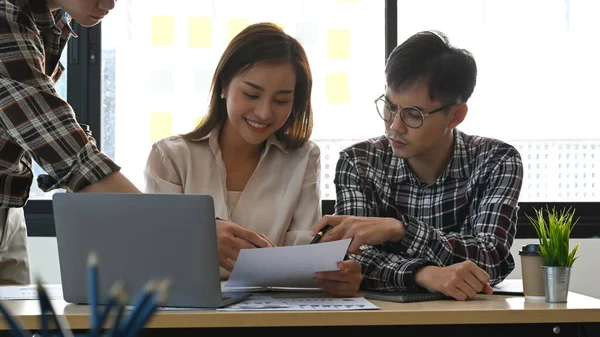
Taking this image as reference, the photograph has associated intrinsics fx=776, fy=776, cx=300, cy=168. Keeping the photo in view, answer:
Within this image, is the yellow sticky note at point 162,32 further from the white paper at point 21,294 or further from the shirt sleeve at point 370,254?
the white paper at point 21,294

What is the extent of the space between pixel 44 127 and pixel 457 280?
88 centimetres

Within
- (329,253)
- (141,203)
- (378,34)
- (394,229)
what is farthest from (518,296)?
(378,34)

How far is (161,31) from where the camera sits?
3.33m

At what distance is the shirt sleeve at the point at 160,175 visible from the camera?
6.75ft

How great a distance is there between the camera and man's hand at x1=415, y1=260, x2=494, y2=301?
61.8 inches

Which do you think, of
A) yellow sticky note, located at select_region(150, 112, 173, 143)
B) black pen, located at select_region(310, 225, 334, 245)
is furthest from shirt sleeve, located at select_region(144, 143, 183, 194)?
→ yellow sticky note, located at select_region(150, 112, 173, 143)

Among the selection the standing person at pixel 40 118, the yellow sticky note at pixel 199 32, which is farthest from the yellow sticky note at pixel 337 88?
the standing person at pixel 40 118

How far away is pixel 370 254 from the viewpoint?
1.86 meters

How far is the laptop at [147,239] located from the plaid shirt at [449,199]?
57cm

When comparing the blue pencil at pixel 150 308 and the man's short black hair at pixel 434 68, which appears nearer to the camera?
the blue pencil at pixel 150 308

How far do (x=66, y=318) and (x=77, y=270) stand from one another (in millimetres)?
136

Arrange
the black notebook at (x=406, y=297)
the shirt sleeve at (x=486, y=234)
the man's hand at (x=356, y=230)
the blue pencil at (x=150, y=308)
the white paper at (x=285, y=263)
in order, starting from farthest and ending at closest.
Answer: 1. the shirt sleeve at (x=486, y=234)
2. the man's hand at (x=356, y=230)
3. the black notebook at (x=406, y=297)
4. the white paper at (x=285, y=263)
5. the blue pencil at (x=150, y=308)

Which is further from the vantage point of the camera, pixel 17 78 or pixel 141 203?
pixel 17 78

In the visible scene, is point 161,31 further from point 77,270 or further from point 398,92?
point 77,270
